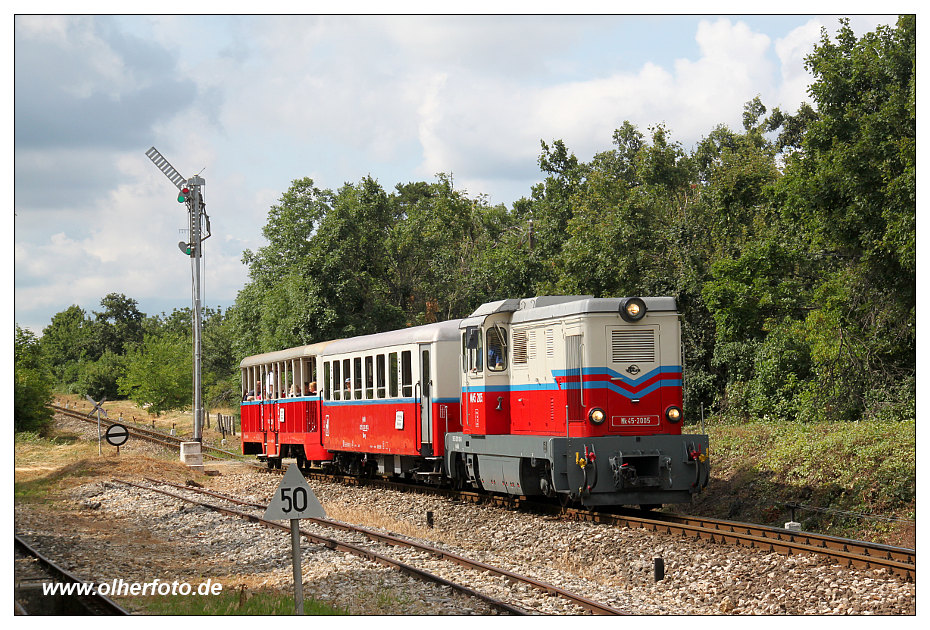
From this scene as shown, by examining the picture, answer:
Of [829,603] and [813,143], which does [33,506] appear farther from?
[813,143]

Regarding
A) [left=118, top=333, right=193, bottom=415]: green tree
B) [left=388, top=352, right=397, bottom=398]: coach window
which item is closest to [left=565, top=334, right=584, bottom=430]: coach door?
[left=388, top=352, right=397, bottom=398]: coach window

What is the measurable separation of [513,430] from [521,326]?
76.0 inches

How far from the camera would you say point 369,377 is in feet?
69.8

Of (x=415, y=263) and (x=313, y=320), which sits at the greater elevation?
(x=415, y=263)

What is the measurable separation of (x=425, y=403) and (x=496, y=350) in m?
2.88

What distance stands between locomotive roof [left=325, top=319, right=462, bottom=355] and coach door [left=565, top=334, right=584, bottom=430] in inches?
176

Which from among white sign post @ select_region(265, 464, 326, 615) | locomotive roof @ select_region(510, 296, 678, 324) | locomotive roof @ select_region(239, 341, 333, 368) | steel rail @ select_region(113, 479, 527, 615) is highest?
locomotive roof @ select_region(510, 296, 678, 324)

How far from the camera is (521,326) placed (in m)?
16.2

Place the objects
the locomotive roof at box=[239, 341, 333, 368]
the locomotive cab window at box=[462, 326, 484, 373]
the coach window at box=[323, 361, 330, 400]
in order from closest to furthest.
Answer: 1. the locomotive cab window at box=[462, 326, 484, 373]
2. the coach window at box=[323, 361, 330, 400]
3. the locomotive roof at box=[239, 341, 333, 368]

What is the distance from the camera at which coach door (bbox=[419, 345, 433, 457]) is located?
61.5ft

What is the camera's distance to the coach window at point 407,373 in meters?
19.5

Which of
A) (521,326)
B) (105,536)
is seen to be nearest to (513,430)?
(521,326)

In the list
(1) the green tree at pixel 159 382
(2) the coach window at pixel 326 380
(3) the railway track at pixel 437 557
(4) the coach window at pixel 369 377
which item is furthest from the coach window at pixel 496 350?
(1) the green tree at pixel 159 382

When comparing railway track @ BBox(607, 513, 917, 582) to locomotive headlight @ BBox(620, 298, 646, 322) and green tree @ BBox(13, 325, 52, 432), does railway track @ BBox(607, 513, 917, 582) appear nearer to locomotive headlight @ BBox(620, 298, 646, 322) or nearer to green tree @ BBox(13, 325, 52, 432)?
locomotive headlight @ BBox(620, 298, 646, 322)
